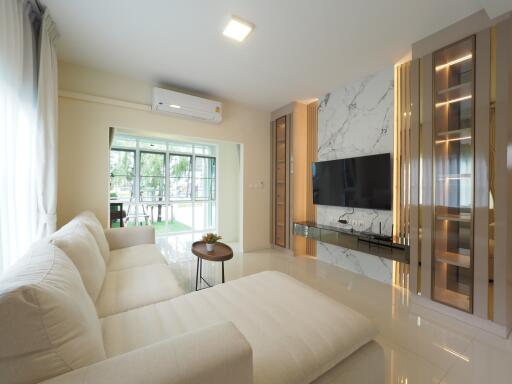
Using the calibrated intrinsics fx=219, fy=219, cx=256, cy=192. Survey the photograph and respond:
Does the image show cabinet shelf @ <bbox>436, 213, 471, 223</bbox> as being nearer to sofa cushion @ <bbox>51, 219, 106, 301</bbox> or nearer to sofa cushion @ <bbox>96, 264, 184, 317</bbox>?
sofa cushion @ <bbox>96, 264, 184, 317</bbox>

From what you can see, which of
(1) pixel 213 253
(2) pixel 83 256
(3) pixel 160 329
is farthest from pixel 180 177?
(3) pixel 160 329

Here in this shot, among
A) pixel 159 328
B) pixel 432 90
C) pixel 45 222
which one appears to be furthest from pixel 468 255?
pixel 45 222

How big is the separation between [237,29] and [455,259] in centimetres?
303

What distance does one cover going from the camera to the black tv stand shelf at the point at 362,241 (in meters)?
2.44

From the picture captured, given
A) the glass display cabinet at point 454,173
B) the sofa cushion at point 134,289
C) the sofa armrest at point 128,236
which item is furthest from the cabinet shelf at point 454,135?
the sofa armrest at point 128,236

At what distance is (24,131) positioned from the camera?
1.82 meters

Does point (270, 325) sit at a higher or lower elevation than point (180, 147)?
lower

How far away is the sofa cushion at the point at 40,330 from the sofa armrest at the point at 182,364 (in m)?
0.06

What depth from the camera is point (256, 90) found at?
3531mm

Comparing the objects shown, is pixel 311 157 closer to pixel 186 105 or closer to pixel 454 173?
pixel 454 173

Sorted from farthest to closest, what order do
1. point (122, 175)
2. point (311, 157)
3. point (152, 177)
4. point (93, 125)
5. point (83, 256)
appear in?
point (152, 177), point (122, 175), point (311, 157), point (93, 125), point (83, 256)

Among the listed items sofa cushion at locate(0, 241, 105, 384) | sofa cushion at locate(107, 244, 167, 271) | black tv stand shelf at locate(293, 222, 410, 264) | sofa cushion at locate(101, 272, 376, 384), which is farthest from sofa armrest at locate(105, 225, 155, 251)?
black tv stand shelf at locate(293, 222, 410, 264)

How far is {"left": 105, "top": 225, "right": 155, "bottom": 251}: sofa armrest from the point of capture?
2.67 meters

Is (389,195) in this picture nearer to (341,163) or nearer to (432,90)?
(341,163)
